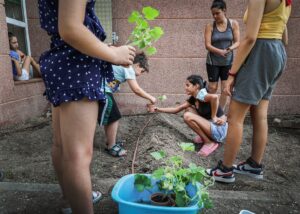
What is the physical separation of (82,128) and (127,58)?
1.23ft

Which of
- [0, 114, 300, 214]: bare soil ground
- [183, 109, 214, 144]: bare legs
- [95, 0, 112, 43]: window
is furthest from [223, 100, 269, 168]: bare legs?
[95, 0, 112, 43]: window

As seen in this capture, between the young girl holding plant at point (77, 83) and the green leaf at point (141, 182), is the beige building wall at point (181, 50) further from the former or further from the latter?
the young girl holding plant at point (77, 83)

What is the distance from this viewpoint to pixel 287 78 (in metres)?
4.84

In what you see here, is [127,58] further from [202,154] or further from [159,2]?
[159,2]

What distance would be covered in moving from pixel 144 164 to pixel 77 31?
179 cm

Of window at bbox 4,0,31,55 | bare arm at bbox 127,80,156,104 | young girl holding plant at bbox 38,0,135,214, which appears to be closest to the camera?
young girl holding plant at bbox 38,0,135,214

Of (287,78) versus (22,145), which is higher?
(287,78)

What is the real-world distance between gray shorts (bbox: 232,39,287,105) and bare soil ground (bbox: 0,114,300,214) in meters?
0.72

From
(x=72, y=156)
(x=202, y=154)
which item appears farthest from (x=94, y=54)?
(x=202, y=154)

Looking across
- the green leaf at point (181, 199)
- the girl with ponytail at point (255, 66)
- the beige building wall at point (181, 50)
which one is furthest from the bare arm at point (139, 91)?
the beige building wall at point (181, 50)

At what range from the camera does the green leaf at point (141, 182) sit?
5.04ft

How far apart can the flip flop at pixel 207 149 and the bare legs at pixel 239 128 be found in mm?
794

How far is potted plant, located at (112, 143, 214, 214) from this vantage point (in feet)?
4.61

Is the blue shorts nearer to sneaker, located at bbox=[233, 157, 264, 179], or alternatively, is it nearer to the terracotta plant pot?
sneaker, located at bbox=[233, 157, 264, 179]
